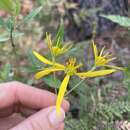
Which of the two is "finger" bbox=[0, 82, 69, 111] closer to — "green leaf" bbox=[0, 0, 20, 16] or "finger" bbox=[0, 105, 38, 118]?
"finger" bbox=[0, 105, 38, 118]

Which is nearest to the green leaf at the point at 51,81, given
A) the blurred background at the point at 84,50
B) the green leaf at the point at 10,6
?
the blurred background at the point at 84,50

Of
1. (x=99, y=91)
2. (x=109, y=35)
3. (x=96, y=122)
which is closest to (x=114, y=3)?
(x=109, y=35)

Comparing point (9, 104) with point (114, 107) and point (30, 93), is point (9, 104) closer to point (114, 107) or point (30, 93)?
point (30, 93)

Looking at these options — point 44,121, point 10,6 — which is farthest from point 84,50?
point 44,121

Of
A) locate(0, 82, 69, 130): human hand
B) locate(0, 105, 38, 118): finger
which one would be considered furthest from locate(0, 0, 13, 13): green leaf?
locate(0, 105, 38, 118): finger

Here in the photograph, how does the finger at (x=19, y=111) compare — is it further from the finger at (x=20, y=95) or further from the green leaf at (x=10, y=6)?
the green leaf at (x=10, y=6)

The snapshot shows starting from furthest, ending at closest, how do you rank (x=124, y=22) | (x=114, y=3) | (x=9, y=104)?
(x=114, y=3) → (x=9, y=104) → (x=124, y=22)

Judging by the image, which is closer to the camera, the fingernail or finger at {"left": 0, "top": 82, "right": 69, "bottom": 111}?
the fingernail

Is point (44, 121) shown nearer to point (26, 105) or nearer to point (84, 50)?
point (26, 105)
